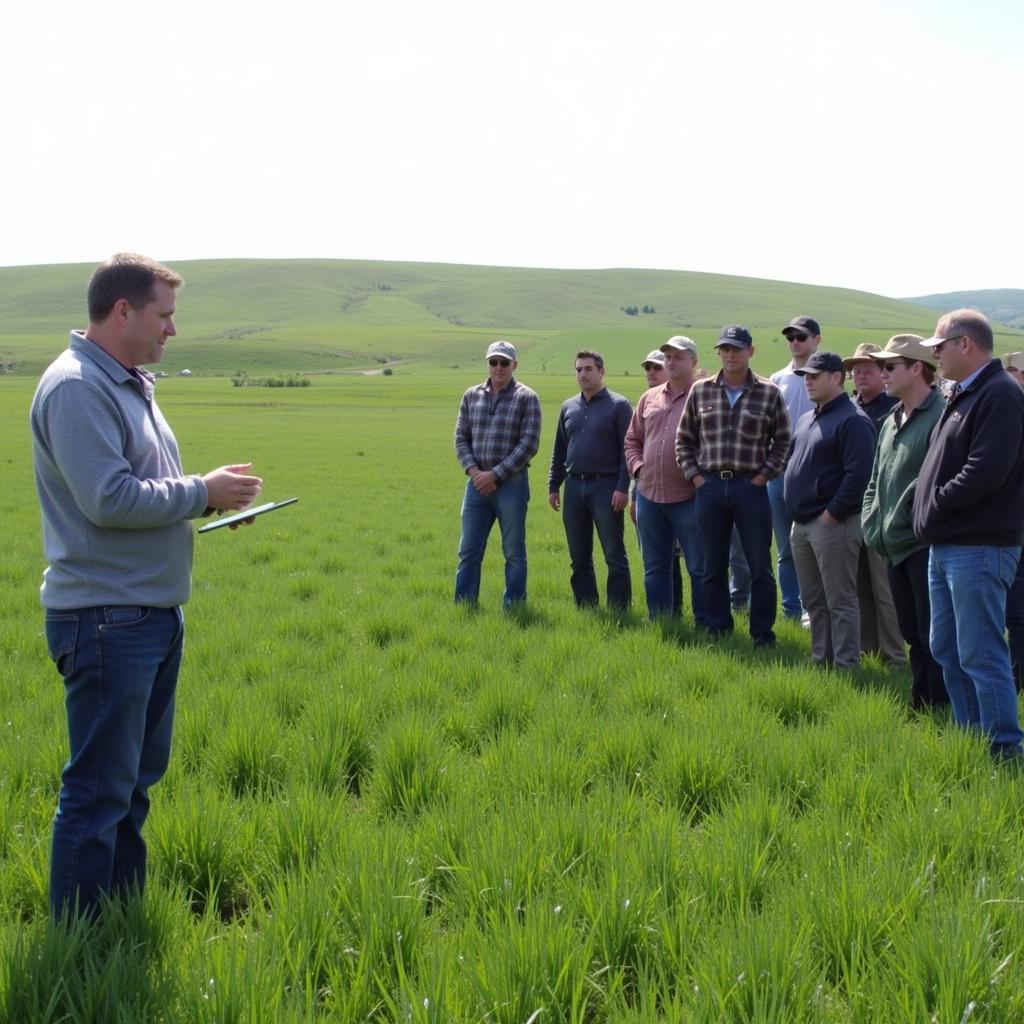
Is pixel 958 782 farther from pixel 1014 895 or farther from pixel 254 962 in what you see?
pixel 254 962

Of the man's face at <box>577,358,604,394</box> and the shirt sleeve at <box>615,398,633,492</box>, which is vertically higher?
the man's face at <box>577,358,604,394</box>

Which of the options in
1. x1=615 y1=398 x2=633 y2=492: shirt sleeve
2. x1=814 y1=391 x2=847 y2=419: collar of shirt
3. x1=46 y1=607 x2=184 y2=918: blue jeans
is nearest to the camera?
x1=46 y1=607 x2=184 y2=918: blue jeans

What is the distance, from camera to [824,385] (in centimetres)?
728

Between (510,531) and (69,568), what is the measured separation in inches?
230

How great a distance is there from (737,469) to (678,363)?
1.22 meters

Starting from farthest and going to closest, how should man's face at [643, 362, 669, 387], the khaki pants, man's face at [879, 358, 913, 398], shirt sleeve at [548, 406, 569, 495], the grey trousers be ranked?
1. shirt sleeve at [548, 406, 569, 495]
2. man's face at [643, 362, 669, 387]
3. the khaki pants
4. the grey trousers
5. man's face at [879, 358, 913, 398]

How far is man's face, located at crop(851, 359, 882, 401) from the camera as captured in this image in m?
7.54

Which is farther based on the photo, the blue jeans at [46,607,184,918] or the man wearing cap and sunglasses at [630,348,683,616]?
the man wearing cap and sunglasses at [630,348,683,616]

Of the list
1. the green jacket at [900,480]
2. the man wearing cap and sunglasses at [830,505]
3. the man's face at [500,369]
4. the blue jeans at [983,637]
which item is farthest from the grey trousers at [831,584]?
the man's face at [500,369]

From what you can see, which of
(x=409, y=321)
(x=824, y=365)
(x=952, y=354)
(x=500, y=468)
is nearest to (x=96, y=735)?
(x=952, y=354)

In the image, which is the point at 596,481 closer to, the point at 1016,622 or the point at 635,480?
the point at 635,480

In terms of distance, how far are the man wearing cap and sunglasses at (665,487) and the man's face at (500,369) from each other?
117cm

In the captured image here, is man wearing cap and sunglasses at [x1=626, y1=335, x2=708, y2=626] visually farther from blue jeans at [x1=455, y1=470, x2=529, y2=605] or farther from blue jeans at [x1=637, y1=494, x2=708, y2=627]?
blue jeans at [x1=455, y1=470, x2=529, y2=605]

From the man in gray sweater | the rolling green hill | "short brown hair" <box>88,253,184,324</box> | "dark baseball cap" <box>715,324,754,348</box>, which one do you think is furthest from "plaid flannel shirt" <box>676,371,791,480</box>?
the rolling green hill
